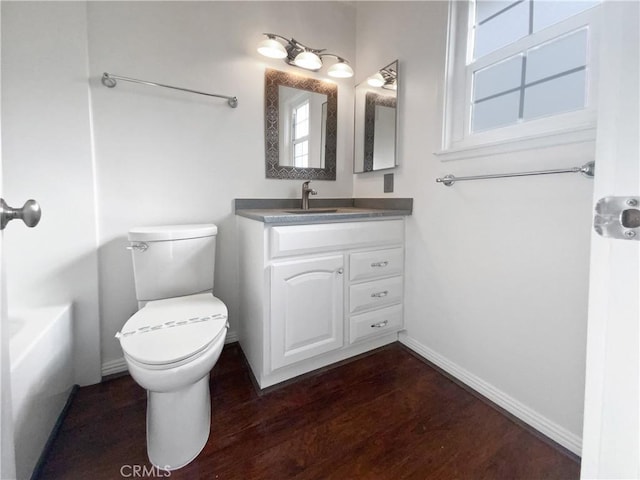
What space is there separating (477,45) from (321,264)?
1339 millimetres

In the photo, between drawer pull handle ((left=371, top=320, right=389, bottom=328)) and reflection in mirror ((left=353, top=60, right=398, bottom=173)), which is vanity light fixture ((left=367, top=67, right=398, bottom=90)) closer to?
reflection in mirror ((left=353, top=60, right=398, bottom=173))

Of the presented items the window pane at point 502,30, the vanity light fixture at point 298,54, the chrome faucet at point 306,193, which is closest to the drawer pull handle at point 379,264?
the chrome faucet at point 306,193

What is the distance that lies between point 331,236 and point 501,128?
3.01 feet

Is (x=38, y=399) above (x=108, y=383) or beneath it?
above

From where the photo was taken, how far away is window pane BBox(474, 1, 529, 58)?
1.24m

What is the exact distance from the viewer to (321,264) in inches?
57.6

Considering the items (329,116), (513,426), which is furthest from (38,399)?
(329,116)

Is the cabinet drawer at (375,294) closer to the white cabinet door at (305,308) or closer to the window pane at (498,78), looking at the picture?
the white cabinet door at (305,308)

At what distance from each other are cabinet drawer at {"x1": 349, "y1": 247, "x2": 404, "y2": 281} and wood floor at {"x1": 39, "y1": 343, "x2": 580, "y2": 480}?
55 cm

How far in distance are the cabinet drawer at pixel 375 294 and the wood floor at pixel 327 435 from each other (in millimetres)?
377

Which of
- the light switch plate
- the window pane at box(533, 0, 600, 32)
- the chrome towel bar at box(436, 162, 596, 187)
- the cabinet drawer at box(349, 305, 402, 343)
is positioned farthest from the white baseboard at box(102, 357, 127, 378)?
the window pane at box(533, 0, 600, 32)

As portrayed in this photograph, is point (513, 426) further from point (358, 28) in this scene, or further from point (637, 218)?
point (358, 28)

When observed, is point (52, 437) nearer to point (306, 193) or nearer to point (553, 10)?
point (306, 193)

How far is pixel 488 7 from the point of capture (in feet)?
4.49
